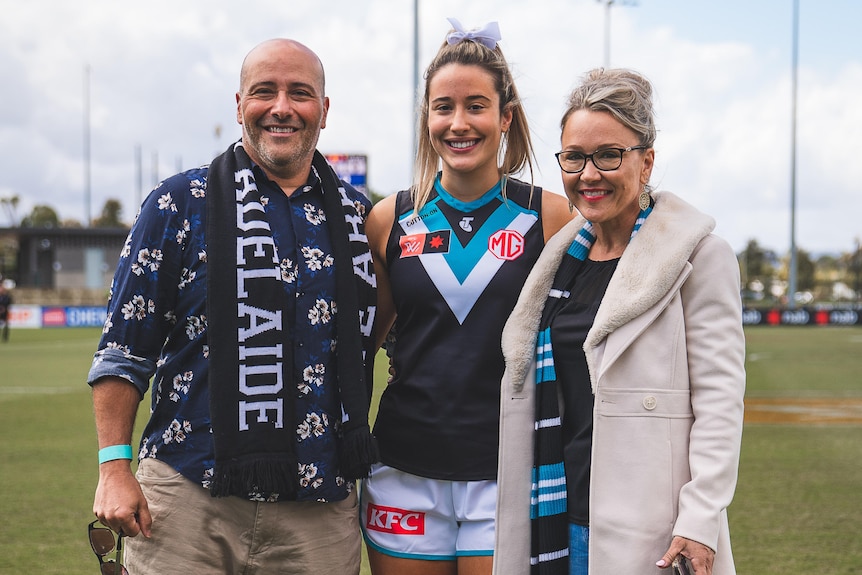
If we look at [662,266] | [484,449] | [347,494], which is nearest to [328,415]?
[347,494]

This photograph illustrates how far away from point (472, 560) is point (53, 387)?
502 inches

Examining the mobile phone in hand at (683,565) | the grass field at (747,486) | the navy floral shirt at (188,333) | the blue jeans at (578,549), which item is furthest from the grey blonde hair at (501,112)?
the grass field at (747,486)

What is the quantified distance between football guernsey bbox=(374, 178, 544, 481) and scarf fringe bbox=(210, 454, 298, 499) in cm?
49

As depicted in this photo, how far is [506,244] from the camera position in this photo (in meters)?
3.02

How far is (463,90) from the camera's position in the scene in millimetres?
3006

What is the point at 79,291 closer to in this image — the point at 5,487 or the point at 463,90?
the point at 5,487

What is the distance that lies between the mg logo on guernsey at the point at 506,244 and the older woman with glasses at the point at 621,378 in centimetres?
23

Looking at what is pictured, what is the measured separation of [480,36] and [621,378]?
4.40ft

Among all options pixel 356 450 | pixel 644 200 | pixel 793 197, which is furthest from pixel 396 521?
pixel 793 197

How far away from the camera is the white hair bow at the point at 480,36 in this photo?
306 cm

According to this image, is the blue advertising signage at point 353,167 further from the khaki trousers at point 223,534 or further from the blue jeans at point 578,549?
the blue jeans at point 578,549

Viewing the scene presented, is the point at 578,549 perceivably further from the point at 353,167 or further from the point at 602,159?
the point at 353,167

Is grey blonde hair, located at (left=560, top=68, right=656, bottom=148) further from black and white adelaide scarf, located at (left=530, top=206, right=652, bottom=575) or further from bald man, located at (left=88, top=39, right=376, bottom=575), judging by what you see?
bald man, located at (left=88, top=39, right=376, bottom=575)

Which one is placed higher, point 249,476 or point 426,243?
point 426,243
